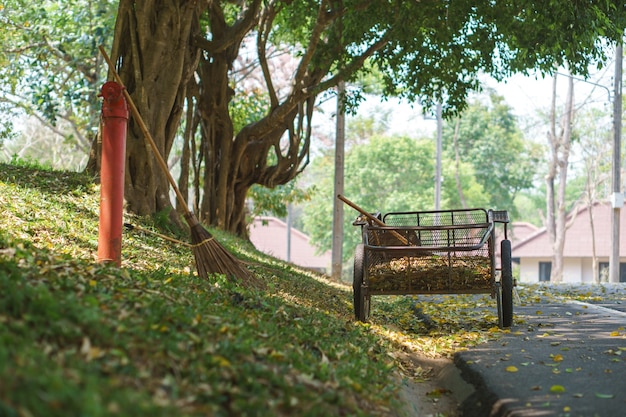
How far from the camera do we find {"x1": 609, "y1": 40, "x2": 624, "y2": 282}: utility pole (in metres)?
25.5

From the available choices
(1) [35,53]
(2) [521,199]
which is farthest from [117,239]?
(2) [521,199]

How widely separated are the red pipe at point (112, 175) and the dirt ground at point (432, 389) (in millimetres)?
→ 2888

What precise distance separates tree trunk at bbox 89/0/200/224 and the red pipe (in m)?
3.74

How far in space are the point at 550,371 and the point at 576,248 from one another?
39.3m

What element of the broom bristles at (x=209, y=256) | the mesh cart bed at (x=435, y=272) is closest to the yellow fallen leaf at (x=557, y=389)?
the mesh cart bed at (x=435, y=272)

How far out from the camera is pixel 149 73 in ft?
37.9

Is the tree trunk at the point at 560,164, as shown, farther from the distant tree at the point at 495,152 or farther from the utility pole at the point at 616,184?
the utility pole at the point at 616,184

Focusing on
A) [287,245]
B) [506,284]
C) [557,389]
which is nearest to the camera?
[557,389]

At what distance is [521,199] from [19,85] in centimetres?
5762

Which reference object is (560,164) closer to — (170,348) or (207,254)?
(207,254)

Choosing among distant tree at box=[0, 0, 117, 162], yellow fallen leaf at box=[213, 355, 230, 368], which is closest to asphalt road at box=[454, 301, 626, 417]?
yellow fallen leaf at box=[213, 355, 230, 368]

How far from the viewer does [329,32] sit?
17172 millimetres

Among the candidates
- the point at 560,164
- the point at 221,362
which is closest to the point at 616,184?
the point at 560,164

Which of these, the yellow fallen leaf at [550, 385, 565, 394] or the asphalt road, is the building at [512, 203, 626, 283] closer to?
the asphalt road
